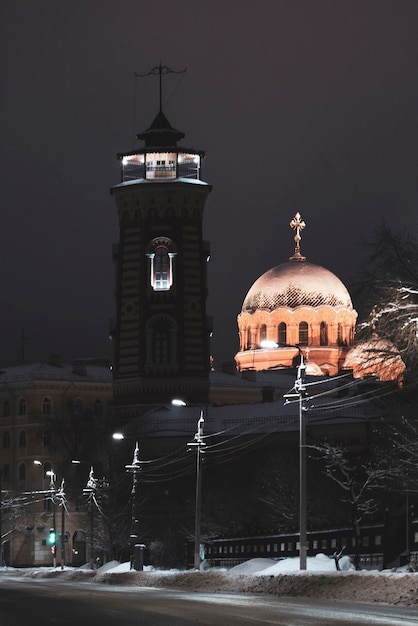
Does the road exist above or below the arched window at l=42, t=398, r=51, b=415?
below

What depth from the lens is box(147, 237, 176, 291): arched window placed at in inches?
4985

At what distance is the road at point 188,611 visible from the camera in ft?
103

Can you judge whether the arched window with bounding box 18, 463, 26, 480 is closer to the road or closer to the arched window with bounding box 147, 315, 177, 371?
the arched window with bounding box 147, 315, 177, 371

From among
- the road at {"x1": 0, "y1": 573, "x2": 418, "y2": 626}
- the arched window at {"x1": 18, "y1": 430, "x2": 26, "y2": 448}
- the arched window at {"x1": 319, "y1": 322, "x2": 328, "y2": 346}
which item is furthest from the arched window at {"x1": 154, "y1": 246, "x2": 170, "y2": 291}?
the road at {"x1": 0, "y1": 573, "x2": 418, "y2": 626}

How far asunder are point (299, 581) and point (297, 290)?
112 metres

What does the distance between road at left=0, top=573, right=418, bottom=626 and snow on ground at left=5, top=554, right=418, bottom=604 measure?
3.69 ft

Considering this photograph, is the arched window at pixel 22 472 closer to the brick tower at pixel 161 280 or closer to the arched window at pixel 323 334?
the brick tower at pixel 161 280

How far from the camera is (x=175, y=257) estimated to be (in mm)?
126688

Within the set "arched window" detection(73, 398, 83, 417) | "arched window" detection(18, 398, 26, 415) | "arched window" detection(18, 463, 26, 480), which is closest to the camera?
"arched window" detection(18, 463, 26, 480)

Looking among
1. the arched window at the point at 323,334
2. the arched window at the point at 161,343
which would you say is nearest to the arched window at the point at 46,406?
the arched window at the point at 161,343

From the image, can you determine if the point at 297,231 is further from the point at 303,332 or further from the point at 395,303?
the point at 395,303

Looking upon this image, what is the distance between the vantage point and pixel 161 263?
127375 mm

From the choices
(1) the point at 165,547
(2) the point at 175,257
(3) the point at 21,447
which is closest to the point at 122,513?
(1) the point at 165,547

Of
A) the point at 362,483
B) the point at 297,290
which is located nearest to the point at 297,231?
the point at 297,290
